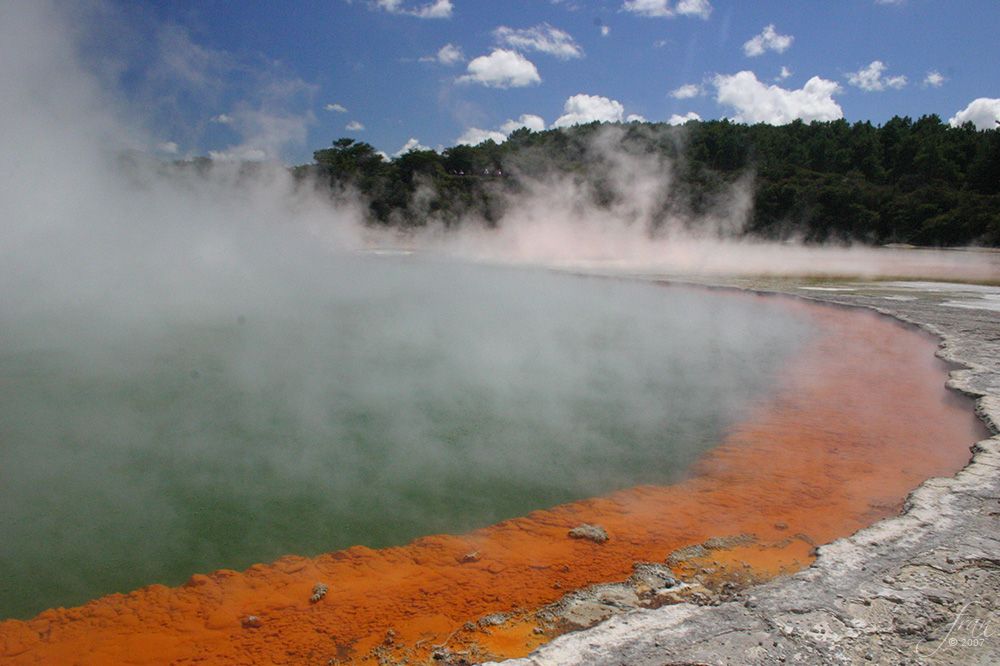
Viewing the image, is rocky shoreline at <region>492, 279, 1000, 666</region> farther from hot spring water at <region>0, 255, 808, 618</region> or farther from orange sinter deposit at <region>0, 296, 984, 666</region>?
hot spring water at <region>0, 255, 808, 618</region>

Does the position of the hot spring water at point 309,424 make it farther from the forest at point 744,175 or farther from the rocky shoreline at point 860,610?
the forest at point 744,175

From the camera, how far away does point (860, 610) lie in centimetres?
203

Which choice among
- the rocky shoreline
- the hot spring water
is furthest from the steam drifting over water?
the rocky shoreline

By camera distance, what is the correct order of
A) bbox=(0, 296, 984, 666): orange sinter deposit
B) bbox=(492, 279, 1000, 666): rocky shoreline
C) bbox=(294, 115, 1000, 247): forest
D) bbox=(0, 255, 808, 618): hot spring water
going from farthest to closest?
bbox=(294, 115, 1000, 247): forest → bbox=(0, 255, 808, 618): hot spring water → bbox=(0, 296, 984, 666): orange sinter deposit → bbox=(492, 279, 1000, 666): rocky shoreline

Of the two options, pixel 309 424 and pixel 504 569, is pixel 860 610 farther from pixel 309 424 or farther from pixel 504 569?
pixel 309 424

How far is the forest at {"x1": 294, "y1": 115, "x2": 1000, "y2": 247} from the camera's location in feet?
71.3

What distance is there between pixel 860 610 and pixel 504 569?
4.53 feet

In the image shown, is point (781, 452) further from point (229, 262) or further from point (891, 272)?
point (891, 272)

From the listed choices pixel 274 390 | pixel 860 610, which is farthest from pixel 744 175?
pixel 860 610

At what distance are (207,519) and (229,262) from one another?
32.0ft

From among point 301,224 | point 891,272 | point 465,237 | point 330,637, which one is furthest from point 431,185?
point 330,637

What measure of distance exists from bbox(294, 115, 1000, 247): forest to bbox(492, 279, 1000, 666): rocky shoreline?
65.2 feet

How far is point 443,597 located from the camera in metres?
2.40

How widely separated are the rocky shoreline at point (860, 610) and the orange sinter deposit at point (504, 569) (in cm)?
22
